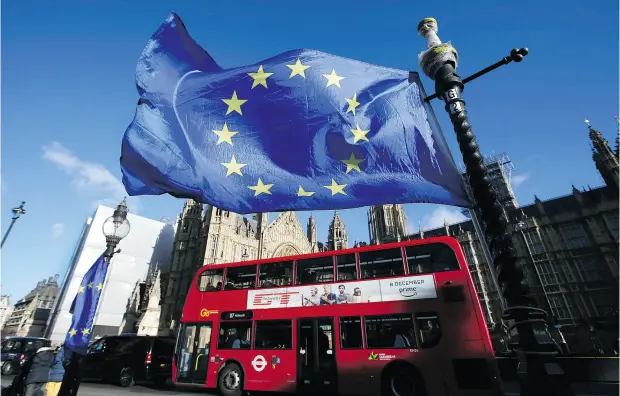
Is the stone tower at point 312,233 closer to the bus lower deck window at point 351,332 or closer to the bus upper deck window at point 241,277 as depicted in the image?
the bus upper deck window at point 241,277

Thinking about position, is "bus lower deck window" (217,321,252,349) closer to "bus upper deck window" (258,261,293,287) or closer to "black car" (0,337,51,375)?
"bus upper deck window" (258,261,293,287)

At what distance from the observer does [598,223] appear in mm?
37219

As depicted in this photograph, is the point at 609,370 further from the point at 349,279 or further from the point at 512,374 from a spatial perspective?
the point at 349,279

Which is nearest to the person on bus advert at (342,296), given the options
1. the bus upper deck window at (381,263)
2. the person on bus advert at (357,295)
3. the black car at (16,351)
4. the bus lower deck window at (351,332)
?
the person on bus advert at (357,295)

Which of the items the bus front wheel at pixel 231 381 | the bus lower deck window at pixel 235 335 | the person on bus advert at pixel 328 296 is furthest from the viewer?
the bus lower deck window at pixel 235 335

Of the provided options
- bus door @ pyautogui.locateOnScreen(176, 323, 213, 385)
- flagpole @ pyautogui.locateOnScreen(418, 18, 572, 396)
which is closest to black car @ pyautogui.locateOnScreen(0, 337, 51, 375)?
bus door @ pyautogui.locateOnScreen(176, 323, 213, 385)

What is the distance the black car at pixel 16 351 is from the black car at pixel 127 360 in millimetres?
4266

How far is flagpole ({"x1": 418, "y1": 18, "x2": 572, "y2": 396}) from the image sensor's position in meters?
3.46

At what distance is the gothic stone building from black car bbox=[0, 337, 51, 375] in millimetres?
43881

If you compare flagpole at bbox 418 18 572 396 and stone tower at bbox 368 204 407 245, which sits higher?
stone tower at bbox 368 204 407 245

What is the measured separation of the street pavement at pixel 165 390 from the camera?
10.9 meters

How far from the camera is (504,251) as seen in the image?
A: 4.23 metres

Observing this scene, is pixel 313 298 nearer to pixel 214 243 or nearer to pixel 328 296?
pixel 328 296

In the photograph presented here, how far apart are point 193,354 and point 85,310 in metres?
5.69
